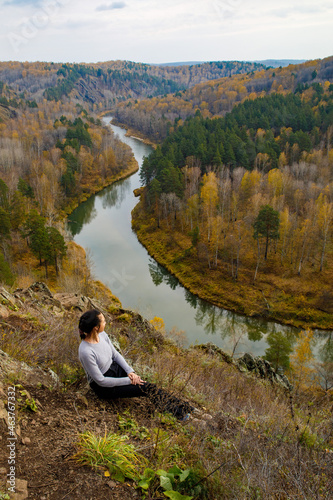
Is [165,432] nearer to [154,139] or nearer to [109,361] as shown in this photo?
[109,361]

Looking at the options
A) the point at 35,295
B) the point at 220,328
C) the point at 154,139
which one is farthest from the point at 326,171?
the point at 154,139

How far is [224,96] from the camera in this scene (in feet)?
335

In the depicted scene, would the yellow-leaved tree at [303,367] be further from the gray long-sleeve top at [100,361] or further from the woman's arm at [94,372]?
the woman's arm at [94,372]

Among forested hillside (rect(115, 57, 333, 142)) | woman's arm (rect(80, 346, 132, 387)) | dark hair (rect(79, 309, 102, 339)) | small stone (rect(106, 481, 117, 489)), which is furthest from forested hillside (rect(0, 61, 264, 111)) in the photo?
Answer: small stone (rect(106, 481, 117, 489))

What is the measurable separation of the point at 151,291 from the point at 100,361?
994 inches

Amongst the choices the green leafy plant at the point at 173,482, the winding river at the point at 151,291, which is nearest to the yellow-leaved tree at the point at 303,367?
the winding river at the point at 151,291

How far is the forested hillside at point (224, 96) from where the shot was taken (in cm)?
8981

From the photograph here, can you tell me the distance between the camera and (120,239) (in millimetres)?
38625

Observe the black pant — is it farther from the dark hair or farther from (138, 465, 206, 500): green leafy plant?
(138, 465, 206, 500): green leafy plant

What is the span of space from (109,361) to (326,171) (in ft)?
147

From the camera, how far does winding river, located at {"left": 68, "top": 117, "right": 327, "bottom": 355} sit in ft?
79.8

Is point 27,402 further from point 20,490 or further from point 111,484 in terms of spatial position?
point 111,484

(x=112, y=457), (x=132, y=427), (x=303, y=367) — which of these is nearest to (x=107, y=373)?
(x=132, y=427)

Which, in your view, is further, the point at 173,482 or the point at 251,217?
the point at 251,217
